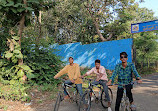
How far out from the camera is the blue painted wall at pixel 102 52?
452 inches

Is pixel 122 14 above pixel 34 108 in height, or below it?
above

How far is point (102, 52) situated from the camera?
12.9 metres

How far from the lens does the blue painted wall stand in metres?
11.5

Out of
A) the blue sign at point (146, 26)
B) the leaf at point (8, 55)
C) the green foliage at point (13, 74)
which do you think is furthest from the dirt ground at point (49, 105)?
the blue sign at point (146, 26)

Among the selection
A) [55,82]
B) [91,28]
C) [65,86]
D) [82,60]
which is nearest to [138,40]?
[82,60]

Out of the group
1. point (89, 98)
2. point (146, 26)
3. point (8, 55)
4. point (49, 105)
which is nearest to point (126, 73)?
point (89, 98)

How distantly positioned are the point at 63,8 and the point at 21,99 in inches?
666

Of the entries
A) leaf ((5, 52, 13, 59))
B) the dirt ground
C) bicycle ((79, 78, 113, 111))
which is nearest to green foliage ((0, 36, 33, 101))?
leaf ((5, 52, 13, 59))

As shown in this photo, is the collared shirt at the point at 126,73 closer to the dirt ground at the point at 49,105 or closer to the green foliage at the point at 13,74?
the dirt ground at the point at 49,105

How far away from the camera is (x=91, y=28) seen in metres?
21.3

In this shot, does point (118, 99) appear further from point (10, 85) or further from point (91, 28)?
point (91, 28)

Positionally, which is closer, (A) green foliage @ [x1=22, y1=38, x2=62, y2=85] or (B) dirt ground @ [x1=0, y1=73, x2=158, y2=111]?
(B) dirt ground @ [x1=0, y1=73, x2=158, y2=111]

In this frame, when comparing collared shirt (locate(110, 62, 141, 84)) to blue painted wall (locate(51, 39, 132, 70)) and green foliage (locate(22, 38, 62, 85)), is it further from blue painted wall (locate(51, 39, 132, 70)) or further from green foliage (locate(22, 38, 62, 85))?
blue painted wall (locate(51, 39, 132, 70))

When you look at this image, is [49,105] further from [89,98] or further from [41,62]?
[41,62]
